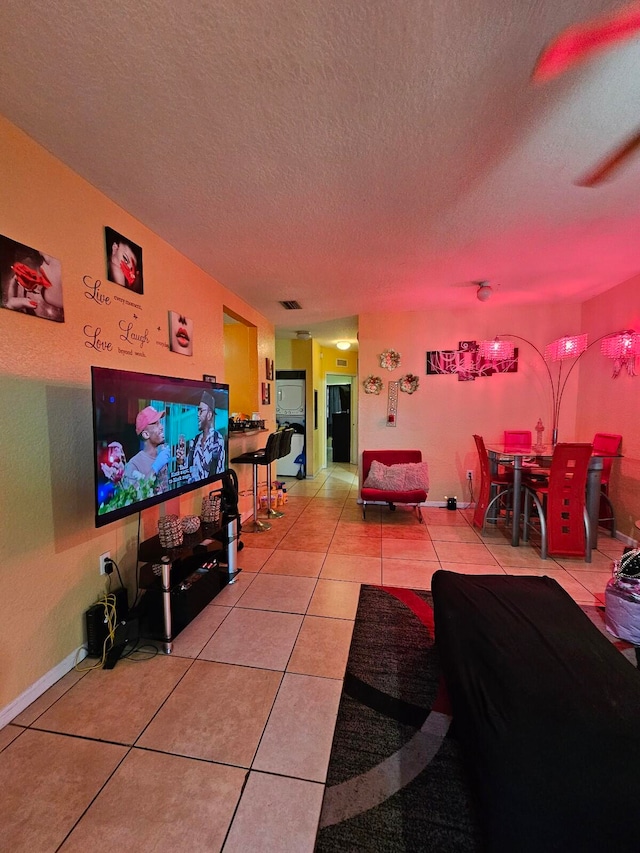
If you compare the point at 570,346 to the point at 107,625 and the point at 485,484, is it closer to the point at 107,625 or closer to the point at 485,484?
the point at 485,484

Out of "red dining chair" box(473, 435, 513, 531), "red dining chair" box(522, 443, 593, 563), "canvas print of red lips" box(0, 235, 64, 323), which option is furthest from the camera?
"red dining chair" box(473, 435, 513, 531)

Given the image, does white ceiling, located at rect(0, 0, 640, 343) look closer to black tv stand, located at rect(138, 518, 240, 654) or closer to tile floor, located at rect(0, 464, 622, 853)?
black tv stand, located at rect(138, 518, 240, 654)

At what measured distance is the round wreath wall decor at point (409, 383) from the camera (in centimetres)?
463

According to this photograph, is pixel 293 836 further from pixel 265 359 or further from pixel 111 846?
pixel 265 359

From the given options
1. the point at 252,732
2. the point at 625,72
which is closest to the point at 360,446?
the point at 252,732

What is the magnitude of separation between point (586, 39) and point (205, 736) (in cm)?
299

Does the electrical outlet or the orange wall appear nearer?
the orange wall

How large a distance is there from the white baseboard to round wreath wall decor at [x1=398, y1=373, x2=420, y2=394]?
4.14m

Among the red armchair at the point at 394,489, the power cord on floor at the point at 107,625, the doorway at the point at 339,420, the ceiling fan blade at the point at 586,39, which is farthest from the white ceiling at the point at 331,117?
the doorway at the point at 339,420

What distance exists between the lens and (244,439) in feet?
13.4

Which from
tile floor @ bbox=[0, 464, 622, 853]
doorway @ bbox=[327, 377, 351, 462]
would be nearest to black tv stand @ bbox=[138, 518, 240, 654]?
tile floor @ bbox=[0, 464, 622, 853]

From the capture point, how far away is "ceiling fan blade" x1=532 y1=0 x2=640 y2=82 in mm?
1096

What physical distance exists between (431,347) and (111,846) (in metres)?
4.78

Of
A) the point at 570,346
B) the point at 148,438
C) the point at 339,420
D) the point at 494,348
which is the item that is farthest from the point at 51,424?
the point at 339,420
